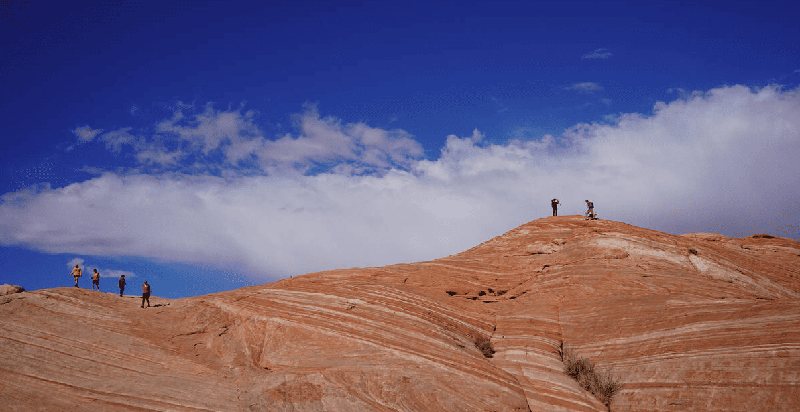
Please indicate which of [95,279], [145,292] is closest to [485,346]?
[145,292]

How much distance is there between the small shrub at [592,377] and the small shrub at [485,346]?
122 inches

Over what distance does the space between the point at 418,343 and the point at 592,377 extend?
23.2ft

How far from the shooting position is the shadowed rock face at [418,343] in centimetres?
1550

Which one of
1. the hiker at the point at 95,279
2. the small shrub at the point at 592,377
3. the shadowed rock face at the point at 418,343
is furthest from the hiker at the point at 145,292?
the small shrub at the point at 592,377

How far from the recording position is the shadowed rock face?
50.9 ft

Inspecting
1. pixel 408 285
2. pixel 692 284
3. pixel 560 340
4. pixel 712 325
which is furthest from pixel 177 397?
pixel 692 284

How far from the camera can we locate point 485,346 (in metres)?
21.8

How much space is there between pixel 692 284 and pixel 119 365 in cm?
2563

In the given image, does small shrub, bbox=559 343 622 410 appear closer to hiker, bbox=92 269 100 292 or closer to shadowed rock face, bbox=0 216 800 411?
shadowed rock face, bbox=0 216 800 411

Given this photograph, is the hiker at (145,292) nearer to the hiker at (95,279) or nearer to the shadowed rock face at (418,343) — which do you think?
the shadowed rock face at (418,343)

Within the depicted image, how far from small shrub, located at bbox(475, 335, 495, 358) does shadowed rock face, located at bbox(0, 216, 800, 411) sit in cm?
39

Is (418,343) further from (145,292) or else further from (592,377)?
(145,292)

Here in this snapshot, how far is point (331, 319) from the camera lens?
20.6m

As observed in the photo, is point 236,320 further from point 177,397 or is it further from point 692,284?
point 692,284
